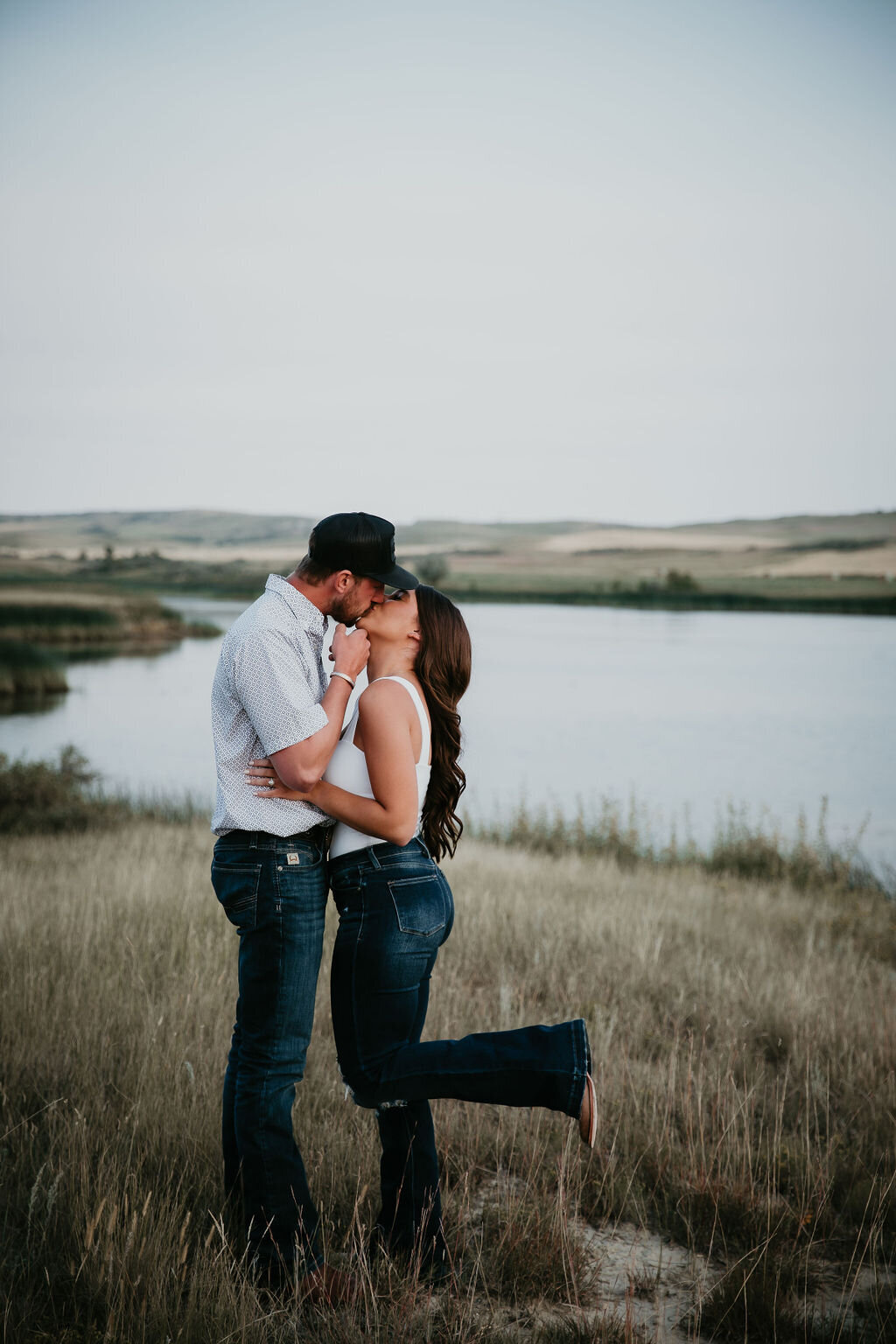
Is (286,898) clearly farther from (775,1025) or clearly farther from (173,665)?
(173,665)

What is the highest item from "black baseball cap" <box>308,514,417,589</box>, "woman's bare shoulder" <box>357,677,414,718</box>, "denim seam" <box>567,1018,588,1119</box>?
"black baseball cap" <box>308,514,417,589</box>

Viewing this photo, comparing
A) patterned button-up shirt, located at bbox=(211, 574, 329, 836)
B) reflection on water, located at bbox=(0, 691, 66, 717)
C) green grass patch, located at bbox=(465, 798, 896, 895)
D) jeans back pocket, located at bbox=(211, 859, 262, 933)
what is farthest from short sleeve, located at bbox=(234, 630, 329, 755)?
reflection on water, located at bbox=(0, 691, 66, 717)

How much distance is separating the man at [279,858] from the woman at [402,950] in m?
0.09

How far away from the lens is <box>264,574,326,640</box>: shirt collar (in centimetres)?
260

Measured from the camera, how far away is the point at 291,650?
99.7 inches

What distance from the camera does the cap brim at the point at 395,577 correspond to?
8.65 feet

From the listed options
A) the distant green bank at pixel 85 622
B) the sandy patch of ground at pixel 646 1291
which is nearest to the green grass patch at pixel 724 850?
the sandy patch of ground at pixel 646 1291

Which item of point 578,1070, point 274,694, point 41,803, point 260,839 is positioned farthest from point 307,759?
point 41,803

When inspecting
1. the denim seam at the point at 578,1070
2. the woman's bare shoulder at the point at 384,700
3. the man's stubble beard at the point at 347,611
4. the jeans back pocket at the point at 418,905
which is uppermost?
the man's stubble beard at the point at 347,611

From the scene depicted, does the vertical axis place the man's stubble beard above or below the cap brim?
below

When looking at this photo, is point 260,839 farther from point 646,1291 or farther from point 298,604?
point 646,1291

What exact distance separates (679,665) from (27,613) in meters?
43.7

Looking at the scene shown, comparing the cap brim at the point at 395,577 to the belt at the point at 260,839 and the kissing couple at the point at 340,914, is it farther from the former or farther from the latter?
the belt at the point at 260,839

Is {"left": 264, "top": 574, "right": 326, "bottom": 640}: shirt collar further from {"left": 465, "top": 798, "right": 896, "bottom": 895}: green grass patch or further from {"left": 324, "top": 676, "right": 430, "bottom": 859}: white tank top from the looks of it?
{"left": 465, "top": 798, "right": 896, "bottom": 895}: green grass patch
